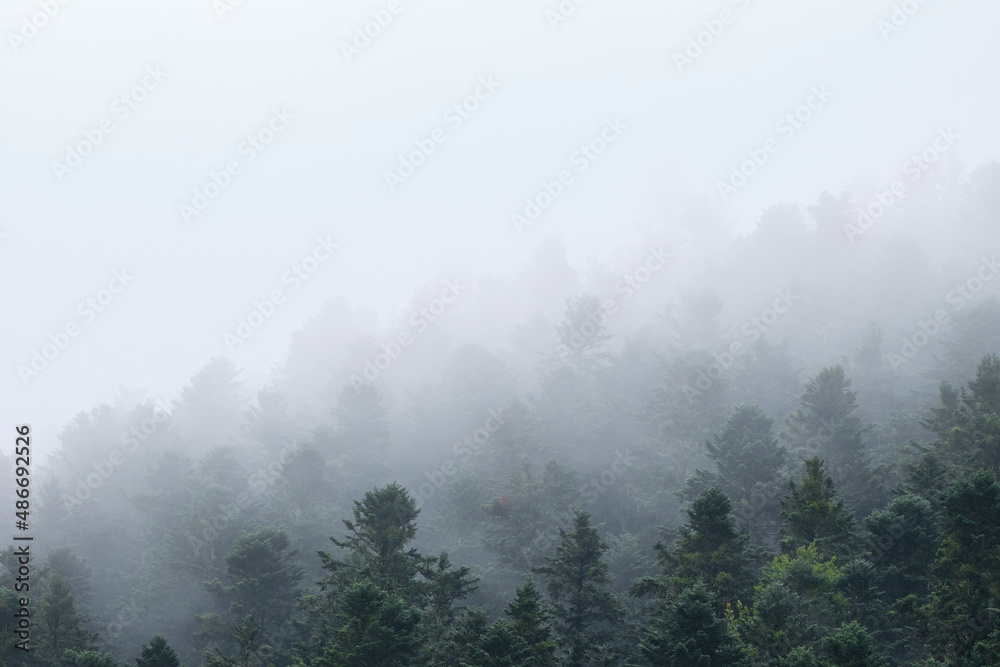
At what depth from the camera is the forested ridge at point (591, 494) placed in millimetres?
23344

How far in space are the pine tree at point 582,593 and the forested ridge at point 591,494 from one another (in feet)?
0.49

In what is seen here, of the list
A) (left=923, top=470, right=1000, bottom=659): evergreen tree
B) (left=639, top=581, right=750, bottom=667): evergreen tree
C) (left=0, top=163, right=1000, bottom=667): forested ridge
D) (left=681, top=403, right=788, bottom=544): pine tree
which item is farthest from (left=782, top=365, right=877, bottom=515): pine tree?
(left=639, top=581, right=750, bottom=667): evergreen tree

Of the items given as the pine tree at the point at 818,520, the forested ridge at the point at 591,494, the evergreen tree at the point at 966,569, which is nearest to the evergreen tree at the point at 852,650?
the forested ridge at the point at 591,494

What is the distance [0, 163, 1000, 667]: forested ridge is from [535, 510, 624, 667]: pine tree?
0.15m

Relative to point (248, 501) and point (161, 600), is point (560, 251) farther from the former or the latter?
point (161, 600)

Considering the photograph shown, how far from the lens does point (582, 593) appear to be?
2678 centimetres

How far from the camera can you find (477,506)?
1597 inches

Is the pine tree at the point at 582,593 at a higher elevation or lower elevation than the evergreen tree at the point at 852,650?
higher

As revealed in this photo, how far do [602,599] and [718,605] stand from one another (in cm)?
484

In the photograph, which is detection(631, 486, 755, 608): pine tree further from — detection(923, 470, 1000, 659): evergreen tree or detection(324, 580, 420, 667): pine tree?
detection(324, 580, 420, 667): pine tree

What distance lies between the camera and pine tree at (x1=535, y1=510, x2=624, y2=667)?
2642 cm

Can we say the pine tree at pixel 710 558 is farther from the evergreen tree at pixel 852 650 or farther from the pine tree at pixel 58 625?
the pine tree at pixel 58 625

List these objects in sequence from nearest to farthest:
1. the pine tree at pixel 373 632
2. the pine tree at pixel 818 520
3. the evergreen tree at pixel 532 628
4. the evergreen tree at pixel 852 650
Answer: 1. the evergreen tree at pixel 852 650
2. the pine tree at pixel 373 632
3. the evergreen tree at pixel 532 628
4. the pine tree at pixel 818 520

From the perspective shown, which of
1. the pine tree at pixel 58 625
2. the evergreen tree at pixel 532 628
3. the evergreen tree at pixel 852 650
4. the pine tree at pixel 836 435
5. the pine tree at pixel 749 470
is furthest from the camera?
the pine tree at pixel 749 470
